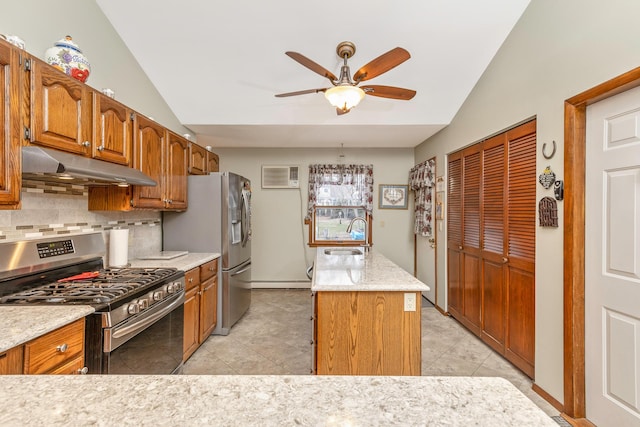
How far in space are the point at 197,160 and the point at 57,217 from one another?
160cm

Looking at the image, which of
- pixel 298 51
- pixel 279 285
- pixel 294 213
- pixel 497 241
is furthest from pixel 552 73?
pixel 279 285

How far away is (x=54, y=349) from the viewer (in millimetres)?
1273

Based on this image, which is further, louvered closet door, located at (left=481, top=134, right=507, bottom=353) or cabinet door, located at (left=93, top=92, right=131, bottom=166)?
louvered closet door, located at (left=481, top=134, right=507, bottom=353)

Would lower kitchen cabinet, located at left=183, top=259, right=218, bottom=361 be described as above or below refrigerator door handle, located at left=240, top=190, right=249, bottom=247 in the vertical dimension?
below

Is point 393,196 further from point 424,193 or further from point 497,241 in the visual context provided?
point 497,241

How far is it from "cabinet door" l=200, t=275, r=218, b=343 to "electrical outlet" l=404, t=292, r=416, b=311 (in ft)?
6.20

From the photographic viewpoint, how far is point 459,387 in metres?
0.66

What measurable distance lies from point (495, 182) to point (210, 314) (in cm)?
304

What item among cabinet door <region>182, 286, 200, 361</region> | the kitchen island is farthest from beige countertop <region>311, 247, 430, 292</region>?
cabinet door <region>182, 286, 200, 361</region>

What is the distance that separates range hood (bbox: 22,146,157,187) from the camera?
1.46 meters

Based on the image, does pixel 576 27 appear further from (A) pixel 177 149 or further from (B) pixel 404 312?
(A) pixel 177 149

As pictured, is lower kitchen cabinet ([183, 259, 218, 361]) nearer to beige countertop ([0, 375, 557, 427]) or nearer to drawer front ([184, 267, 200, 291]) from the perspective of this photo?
drawer front ([184, 267, 200, 291])

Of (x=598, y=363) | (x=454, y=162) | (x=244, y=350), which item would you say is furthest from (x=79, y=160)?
(x=454, y=162)

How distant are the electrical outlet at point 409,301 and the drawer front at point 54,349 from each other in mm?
1731
